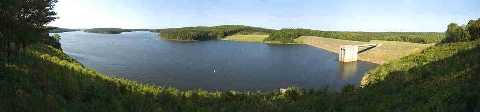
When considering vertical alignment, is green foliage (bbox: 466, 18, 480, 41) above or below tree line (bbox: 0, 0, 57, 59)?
above

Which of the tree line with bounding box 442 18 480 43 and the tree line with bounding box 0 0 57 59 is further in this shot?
the tree line with bounding box 442 18 480 43

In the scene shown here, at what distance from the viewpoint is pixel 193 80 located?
57.9 meters

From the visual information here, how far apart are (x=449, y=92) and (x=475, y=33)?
97.6 m

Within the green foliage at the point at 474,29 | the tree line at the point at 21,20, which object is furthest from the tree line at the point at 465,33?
the tree line at the point at 21,20

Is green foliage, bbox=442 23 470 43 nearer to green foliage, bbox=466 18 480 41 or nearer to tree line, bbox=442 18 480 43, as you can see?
tree line, bbox=442 18 480 43

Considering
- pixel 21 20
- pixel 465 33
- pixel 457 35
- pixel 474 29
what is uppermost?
pixel 474 29

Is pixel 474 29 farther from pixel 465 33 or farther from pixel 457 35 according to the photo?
pixel 457 35

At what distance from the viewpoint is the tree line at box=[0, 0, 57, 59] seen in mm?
20033

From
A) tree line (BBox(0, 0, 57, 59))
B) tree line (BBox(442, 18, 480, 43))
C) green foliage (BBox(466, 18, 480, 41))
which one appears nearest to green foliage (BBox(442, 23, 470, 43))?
tree line (BBox(442, 18, 480, 43))

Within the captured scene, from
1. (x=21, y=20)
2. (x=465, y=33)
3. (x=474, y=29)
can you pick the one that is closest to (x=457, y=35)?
(x=465, y=33)

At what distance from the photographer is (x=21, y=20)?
21.6m

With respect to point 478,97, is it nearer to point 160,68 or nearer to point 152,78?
point 152,78

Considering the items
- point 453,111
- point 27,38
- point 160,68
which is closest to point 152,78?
point 160,68

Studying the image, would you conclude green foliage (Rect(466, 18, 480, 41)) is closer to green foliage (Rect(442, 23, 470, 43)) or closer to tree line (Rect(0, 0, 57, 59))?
green foliage (Rect(442, 23, 470, 43))
